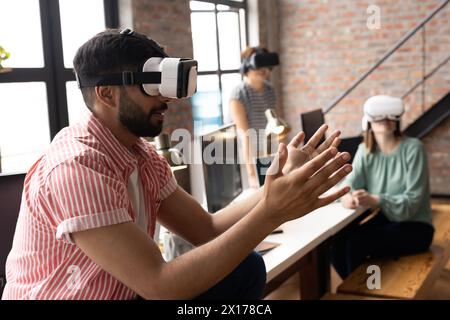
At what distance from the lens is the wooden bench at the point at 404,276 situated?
79.5 inches

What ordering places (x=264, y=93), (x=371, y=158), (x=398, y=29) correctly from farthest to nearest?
(x=398, y=29) < (x=264, y=93) < (x=371, y=158)

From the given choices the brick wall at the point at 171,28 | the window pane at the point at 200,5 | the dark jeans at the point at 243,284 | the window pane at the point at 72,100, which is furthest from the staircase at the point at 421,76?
the dark jeans at the point at 243,284

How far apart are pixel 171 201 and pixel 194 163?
69 centimetres

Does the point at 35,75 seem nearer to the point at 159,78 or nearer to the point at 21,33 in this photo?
the point at 21,33

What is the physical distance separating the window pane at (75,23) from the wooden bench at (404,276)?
213 cm

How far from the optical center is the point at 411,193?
246 centimetres

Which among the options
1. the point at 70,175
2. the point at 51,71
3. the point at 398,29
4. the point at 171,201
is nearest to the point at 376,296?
the point at 171,201

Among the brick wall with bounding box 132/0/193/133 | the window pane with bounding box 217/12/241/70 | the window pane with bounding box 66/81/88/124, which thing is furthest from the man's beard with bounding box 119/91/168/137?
the window pane with bounding box 217/12/241/70

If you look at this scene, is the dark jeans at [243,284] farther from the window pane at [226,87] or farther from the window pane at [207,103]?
the window pane at [226,87]

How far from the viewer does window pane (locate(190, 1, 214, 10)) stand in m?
4.47

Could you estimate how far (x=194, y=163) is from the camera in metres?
1.98

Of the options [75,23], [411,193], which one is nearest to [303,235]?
[411,193]

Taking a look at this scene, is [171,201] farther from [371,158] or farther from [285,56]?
[285,56]

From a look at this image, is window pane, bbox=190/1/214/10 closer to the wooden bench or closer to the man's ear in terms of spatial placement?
the wooden bench
